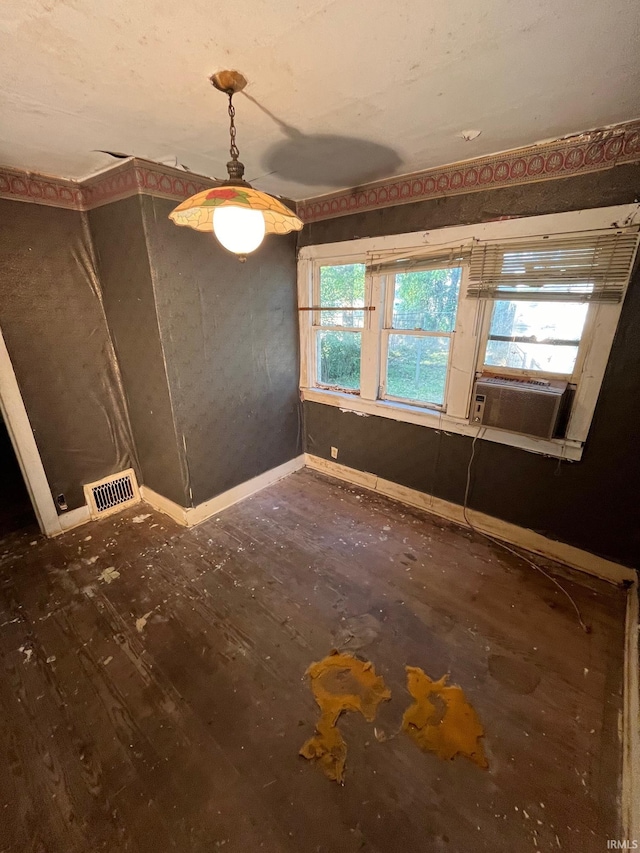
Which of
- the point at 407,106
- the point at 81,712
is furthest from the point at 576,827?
the point at 407,106

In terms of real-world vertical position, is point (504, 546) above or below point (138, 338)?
below

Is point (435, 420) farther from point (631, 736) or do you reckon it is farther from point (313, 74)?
point (313, 74)

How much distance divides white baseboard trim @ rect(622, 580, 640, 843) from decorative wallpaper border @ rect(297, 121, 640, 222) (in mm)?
2410

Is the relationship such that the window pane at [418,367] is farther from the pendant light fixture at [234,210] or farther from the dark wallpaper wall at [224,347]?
the pendant light fixture at [234,210]

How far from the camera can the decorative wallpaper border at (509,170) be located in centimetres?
175

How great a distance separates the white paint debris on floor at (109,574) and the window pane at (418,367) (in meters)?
2.44

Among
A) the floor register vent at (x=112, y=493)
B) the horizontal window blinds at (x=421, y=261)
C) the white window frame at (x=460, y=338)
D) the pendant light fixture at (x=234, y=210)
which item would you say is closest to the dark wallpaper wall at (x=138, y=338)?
the floor register vent at (x=112, y=493)

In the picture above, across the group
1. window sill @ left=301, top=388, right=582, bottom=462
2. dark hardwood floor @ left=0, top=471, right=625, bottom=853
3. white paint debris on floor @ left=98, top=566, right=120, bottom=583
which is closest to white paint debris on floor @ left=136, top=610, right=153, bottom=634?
dark hardwood floor @ left=0, top=471, right=625, bottom=853

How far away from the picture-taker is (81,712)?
5.04 ft

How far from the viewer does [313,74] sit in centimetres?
127

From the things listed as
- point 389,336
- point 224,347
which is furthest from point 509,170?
point 224,347

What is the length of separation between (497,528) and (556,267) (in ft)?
5.78

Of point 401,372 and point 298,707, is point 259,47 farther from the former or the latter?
point 298,707

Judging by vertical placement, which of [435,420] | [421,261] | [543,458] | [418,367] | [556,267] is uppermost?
[421,261]
